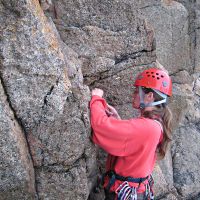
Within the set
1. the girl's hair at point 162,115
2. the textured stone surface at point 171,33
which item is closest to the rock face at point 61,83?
the girl's hair at point 162,115

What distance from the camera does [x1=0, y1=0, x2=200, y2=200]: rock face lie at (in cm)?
524

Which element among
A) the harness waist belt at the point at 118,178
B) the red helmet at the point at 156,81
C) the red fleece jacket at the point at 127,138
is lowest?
the harness waist belt at the point at 118,178

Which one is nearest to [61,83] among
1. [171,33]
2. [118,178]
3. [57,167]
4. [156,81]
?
[57,167]

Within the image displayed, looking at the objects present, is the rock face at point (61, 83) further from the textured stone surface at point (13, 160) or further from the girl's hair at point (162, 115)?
the girl's hair at point (162, 115)

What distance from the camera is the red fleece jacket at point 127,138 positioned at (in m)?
5.69

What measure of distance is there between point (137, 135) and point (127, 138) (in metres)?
0.16

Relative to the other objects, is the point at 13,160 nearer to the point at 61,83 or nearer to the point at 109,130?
the point at 61,83

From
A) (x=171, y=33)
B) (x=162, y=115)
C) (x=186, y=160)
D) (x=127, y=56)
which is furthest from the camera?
(x=171, y=33)

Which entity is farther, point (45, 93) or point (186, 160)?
point (186, 160)

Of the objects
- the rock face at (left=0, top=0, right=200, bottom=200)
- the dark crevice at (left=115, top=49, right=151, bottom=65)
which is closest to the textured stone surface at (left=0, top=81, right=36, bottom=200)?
the rock face at (left=0, top=0, right=200, bottom=200)

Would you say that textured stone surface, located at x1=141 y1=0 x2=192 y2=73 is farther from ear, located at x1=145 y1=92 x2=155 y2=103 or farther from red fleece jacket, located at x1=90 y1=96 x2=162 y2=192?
red fleece jacket, located at x1=90 y1=96 x2=162 y2=192

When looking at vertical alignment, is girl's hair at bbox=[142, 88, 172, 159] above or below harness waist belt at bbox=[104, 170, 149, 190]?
→ above

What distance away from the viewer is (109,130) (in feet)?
18.6

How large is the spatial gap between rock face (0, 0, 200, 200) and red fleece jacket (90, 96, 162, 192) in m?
0.23
